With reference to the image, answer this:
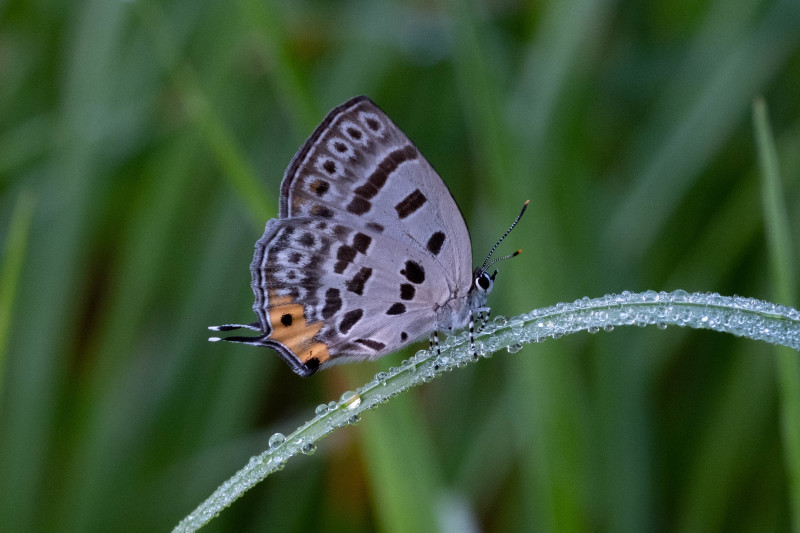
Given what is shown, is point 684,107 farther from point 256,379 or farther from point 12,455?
point 12,455

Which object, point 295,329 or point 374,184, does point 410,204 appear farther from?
point 295,329

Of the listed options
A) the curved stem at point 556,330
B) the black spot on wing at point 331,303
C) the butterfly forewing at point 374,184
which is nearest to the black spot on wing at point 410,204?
the butterfly forewing at point 374,184

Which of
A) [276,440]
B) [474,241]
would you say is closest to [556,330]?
[276,440]

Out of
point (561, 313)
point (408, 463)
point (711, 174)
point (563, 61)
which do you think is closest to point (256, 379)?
point (408, 463)

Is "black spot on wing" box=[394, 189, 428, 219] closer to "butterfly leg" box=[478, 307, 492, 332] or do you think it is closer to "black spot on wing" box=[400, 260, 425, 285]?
"black spot on wing" box=[400, 260, 425, 285]

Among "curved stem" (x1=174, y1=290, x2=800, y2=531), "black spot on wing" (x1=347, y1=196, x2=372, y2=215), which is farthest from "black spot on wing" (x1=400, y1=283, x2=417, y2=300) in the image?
"curved stem" (x1=174, y1=290, x2=800, y2=531)

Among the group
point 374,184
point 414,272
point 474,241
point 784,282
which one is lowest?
point 414,272
